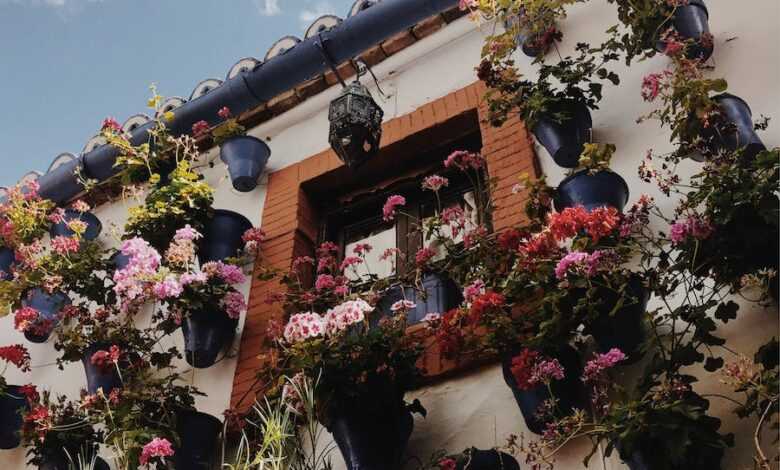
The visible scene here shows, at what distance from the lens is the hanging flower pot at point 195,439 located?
3775 mm

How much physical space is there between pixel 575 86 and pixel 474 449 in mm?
1934

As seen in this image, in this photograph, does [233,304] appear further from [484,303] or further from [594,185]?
[594,185]

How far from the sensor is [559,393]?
3.13 meters

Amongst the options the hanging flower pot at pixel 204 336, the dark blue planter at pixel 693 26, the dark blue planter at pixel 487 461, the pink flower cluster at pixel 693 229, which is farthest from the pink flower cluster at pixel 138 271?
the dark blue planter at pixel 693 26

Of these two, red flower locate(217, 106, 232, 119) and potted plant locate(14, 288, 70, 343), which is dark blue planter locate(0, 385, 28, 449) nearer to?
potted plant locate(14, 288, 70, 343)

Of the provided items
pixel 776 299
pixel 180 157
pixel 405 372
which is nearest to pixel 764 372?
pixel 776 299

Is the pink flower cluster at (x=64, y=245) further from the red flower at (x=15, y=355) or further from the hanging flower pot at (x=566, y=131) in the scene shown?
the hanging flower pot at (x=566, y=131)

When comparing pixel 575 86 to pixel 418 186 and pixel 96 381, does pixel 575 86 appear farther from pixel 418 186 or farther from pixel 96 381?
pixel 96 381

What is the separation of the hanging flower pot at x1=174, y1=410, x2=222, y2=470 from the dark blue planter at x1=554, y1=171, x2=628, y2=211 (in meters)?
1.89

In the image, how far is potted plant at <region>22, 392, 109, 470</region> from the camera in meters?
4.03

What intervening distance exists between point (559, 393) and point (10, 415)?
10.2 feet

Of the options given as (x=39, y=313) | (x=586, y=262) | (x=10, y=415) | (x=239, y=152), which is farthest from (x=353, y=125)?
(x=10, y=415)

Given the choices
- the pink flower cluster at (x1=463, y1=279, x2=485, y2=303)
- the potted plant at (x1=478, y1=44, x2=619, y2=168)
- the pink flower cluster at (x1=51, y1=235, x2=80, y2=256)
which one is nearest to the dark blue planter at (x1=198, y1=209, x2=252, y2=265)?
the pink flower cluster at (x1=51, y1=235, x2=80, y2=256)

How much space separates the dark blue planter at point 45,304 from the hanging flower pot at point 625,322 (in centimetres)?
334
